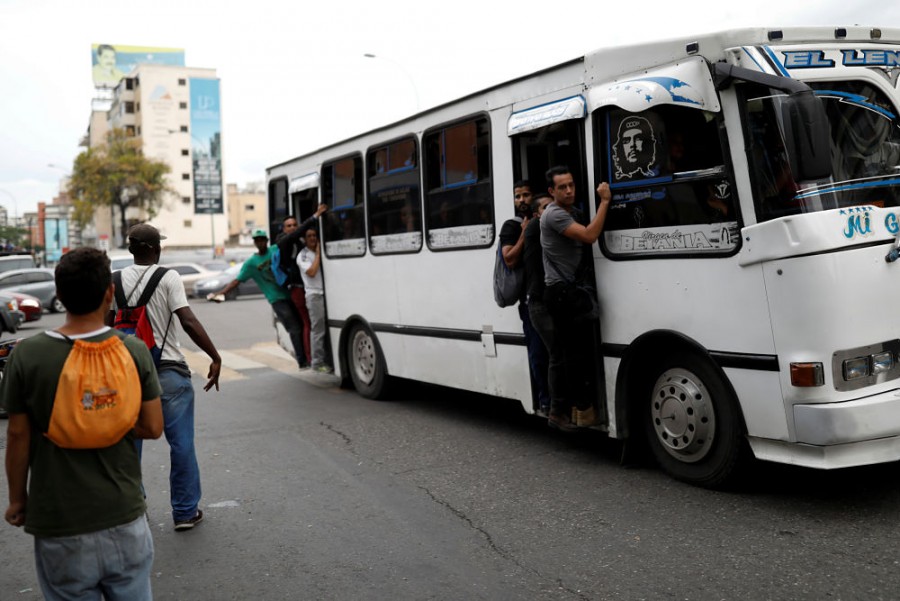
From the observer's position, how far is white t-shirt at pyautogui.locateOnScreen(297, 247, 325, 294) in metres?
10.4

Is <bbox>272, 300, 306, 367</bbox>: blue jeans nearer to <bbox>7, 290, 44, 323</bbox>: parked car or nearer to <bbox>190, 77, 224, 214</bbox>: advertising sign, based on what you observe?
<bbox>7, 290, 44, 323</bbox>: parked car

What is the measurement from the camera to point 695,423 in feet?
17.8

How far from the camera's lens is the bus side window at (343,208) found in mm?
9531

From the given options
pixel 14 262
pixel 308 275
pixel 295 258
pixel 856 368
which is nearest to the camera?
pixel 856 368

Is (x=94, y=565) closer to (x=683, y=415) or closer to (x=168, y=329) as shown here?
(x=168, y=329)

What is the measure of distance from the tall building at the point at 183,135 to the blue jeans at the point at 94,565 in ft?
315

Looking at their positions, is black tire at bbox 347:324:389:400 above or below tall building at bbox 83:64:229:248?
below

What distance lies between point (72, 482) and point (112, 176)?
69491 mm

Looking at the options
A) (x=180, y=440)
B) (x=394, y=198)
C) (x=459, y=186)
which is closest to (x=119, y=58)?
(x=394, y=198)

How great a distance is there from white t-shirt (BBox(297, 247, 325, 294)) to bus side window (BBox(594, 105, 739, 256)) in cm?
507

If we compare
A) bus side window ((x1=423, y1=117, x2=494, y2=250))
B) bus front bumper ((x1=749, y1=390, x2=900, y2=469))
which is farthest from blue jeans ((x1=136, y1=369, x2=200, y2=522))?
bus front bumper ((x1=749, y1=390, x2=900, y2=469))

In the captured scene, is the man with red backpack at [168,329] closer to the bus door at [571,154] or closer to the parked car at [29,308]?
the bus door at [571,154]

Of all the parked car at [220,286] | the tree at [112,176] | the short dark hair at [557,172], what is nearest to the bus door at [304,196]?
the short dark hair at [557,172]

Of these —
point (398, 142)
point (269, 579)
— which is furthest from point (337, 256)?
point (269, 579)
